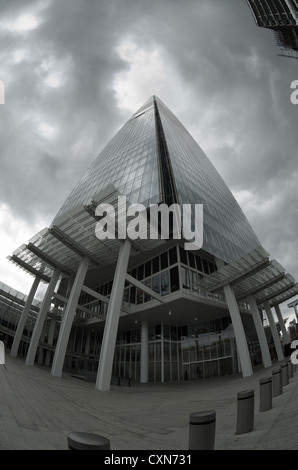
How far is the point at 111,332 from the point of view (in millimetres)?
18094

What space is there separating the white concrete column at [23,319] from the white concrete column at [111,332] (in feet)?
A: 50.1

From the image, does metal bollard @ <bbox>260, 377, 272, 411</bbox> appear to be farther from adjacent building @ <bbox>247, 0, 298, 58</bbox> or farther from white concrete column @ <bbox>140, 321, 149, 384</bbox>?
adjacent building @ <bbox>247, 0, 298, 58</bbox>

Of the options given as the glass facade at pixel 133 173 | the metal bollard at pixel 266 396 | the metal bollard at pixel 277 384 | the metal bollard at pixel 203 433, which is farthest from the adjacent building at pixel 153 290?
the metal bollard at pixel 203 433

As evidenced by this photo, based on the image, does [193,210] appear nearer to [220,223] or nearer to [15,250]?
[220,223]

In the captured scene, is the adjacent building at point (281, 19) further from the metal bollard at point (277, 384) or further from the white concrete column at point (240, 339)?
the metal bollard at point (277, 384)

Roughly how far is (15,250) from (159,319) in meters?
18.4

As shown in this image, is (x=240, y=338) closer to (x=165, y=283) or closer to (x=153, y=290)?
(x=165, y=283)

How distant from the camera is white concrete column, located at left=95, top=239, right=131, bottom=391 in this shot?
1688 centimetres

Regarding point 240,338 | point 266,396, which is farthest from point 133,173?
point 266,396

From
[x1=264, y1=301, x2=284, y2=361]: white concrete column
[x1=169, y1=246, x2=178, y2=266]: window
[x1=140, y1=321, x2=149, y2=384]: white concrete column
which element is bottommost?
[x1=140, y1=321, x2=149, y2=384]: white concrete column

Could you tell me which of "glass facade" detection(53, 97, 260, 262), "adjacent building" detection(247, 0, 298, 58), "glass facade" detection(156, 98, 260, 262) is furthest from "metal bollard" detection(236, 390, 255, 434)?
"adjacent building" detection(247, 0, 298, 58)

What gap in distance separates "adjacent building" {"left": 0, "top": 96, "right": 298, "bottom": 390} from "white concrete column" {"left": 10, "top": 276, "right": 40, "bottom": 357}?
0.38ft

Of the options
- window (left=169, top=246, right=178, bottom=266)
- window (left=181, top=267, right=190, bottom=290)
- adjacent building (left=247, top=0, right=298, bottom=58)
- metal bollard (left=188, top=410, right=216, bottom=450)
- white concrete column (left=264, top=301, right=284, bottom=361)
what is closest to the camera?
metal bollard (left=188, top=410, right=216, bottom=450)

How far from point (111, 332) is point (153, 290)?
9.73 meters
